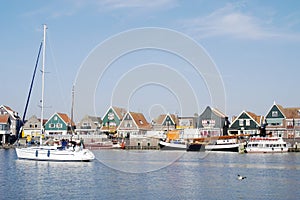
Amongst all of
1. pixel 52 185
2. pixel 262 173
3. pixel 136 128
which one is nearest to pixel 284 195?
pixel 262 173

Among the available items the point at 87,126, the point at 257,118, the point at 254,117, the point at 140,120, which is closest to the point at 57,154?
the point at 87,126

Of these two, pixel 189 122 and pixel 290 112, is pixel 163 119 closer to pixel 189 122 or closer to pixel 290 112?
pixel 189 122

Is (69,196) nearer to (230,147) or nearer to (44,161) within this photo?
(44,161)

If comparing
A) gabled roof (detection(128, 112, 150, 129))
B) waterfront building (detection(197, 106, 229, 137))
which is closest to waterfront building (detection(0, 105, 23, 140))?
gabled roof (detection(128, 112, 150, 129))

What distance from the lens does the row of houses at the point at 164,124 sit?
7569cm

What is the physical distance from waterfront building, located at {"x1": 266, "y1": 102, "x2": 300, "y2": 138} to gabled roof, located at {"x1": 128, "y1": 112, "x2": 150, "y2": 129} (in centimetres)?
2322

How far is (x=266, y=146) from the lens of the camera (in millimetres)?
64312

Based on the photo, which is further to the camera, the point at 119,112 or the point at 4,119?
the point at 119,112

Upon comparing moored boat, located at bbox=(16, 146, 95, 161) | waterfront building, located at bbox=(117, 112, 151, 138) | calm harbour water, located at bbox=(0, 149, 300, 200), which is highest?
waterfront building, located at bbox=(117, 112, 151, 138)

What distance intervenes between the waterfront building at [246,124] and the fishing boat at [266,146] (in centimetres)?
1245

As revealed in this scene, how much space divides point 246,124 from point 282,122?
6.16 metres

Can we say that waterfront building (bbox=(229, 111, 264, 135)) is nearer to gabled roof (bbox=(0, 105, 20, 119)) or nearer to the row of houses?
the row of houses

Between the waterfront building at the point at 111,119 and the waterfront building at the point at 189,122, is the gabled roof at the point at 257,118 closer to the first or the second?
the waterfront building at the point at 189,122

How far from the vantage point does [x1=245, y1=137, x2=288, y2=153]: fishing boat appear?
64000 millimetres
